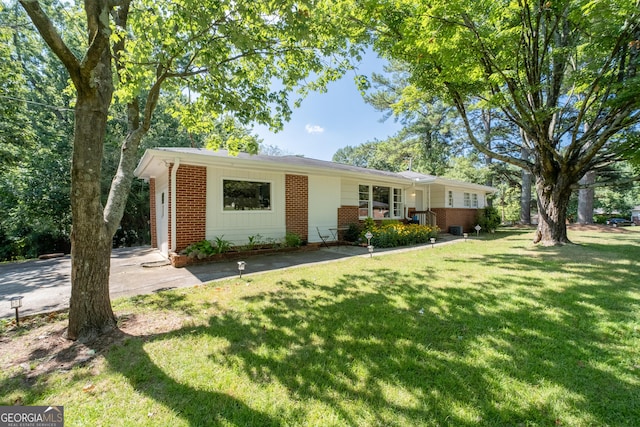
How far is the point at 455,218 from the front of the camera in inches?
612

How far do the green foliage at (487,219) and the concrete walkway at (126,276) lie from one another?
11635mm

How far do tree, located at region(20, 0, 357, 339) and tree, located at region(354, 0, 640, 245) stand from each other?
304 centimetres

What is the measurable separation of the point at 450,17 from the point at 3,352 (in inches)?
397

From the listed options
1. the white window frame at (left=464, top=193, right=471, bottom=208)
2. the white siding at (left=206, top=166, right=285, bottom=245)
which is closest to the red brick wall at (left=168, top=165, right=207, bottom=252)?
the white siding at (left=206, top=166, right=285, bottom=245)

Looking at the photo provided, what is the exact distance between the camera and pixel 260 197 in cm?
864

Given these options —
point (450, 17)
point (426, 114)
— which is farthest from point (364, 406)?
point (426, 114)

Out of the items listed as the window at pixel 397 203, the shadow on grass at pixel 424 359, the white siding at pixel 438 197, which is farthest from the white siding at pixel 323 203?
the white siding at pixel 438 197

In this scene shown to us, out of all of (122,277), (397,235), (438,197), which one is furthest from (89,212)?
(438,197)

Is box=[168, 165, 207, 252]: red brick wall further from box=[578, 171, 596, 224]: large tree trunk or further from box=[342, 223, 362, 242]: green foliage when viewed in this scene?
box=[578, 171, 596, 224]: large tree trunk

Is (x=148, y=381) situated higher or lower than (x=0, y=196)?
lower

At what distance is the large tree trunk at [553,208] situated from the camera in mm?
8864

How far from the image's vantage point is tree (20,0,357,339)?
295 centimetres

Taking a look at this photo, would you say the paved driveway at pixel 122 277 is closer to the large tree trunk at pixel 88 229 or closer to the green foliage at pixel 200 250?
the green foliage at pixel 200 250

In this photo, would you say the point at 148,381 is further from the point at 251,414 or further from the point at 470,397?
the point at 470,397
